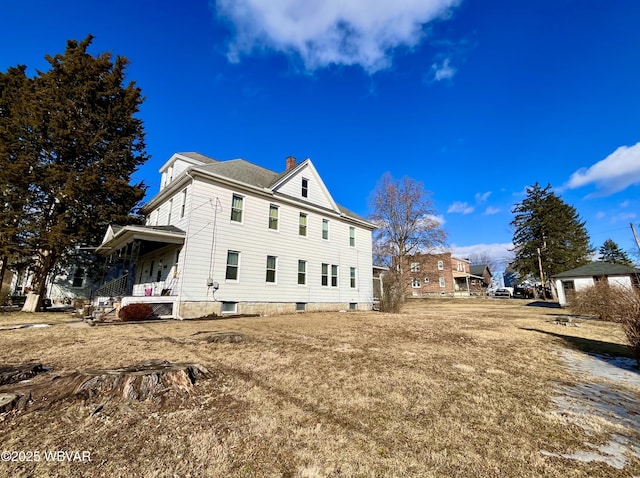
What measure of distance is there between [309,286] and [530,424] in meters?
15.0

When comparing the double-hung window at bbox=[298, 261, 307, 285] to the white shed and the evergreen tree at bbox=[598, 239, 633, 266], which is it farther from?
the evergreen tree at bbox=[598, 239, 633, 266]

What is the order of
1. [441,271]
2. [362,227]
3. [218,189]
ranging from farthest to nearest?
[441,271]
[362,227]
[218,189]

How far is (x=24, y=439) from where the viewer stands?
2600mm

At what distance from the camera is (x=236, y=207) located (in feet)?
49.4

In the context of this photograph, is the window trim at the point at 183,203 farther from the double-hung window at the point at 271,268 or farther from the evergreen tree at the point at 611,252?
the evergreen tree at the point at 611,252

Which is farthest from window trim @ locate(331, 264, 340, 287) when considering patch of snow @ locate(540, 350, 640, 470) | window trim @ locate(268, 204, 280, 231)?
patch of snow @ locate(540, 350, 640, 470)

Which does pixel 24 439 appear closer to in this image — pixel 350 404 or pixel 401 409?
pixel 350 404

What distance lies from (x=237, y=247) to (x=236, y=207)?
2165 millimetres

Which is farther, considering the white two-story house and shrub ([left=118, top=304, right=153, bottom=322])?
the white two-story house

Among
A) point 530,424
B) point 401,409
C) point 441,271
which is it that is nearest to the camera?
point 530,424

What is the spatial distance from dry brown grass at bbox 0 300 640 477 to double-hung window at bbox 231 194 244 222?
961 cm

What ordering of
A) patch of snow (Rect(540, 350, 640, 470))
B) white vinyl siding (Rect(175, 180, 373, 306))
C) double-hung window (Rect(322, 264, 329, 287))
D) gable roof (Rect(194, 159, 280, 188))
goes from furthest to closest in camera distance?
double-hung window (Rect(322, 264, 329, 287)), gable roof (Rect(194, 159, 280, 188)), white vinyl siding (Rect(175, 180, 373, 306)), patch of snow (Rect(540, 350, 640, 470))

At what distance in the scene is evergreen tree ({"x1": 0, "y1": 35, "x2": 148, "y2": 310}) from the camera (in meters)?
15.4

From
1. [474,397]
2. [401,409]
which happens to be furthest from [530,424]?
[401,409]
